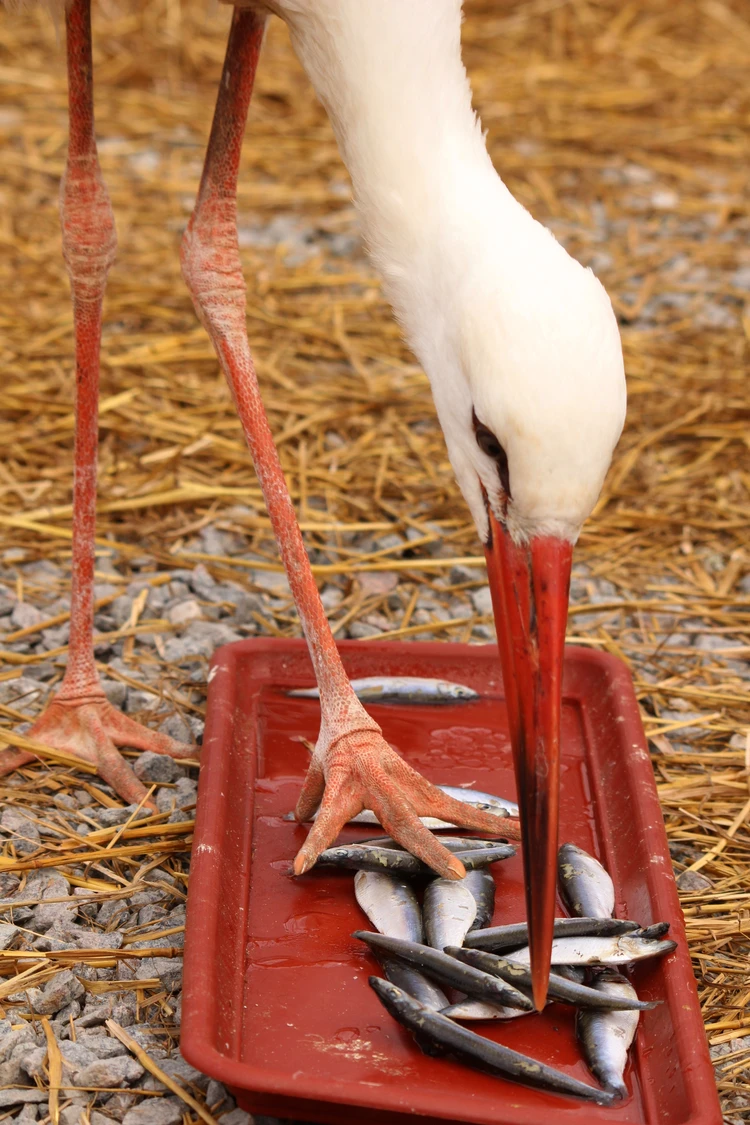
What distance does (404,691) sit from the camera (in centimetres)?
277

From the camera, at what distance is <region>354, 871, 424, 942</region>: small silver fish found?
214 centimetres

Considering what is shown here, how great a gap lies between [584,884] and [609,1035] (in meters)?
0.32

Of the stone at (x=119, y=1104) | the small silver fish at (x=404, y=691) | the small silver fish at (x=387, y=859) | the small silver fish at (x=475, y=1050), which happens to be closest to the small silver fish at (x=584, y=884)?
the small silver fish at (x=387, y=859)

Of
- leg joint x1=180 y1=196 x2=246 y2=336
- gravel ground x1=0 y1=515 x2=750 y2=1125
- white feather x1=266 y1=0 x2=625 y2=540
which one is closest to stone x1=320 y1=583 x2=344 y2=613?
gravel ground x1=0 y1=515 x2=750 y2=1125

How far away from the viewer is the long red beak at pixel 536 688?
6.42ft

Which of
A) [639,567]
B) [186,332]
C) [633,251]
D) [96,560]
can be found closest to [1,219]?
[186,332]

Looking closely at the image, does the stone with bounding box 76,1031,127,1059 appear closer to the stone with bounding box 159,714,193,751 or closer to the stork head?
the stork head

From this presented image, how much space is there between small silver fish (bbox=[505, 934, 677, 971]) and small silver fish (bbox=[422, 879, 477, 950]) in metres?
0.09

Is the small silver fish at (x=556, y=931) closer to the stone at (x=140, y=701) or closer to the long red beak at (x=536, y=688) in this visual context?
the long red beak at (x=536, y=688)

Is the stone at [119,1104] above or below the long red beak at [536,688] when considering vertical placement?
below

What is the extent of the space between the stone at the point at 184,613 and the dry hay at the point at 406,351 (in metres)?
0.05

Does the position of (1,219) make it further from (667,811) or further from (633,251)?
(667,811)

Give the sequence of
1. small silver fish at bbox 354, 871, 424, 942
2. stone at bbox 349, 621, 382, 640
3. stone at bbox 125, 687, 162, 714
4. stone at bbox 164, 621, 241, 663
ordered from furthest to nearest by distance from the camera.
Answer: stone at bbox 349, 621, 382, 640 < stone at bbox 164, 621, 241, 663 < stone at bbox 125, 687, 162, 714 < small silver fish at bbox 354, 871, 424, 942

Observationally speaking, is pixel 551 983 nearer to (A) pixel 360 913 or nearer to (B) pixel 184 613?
(A) pixel 360 913
